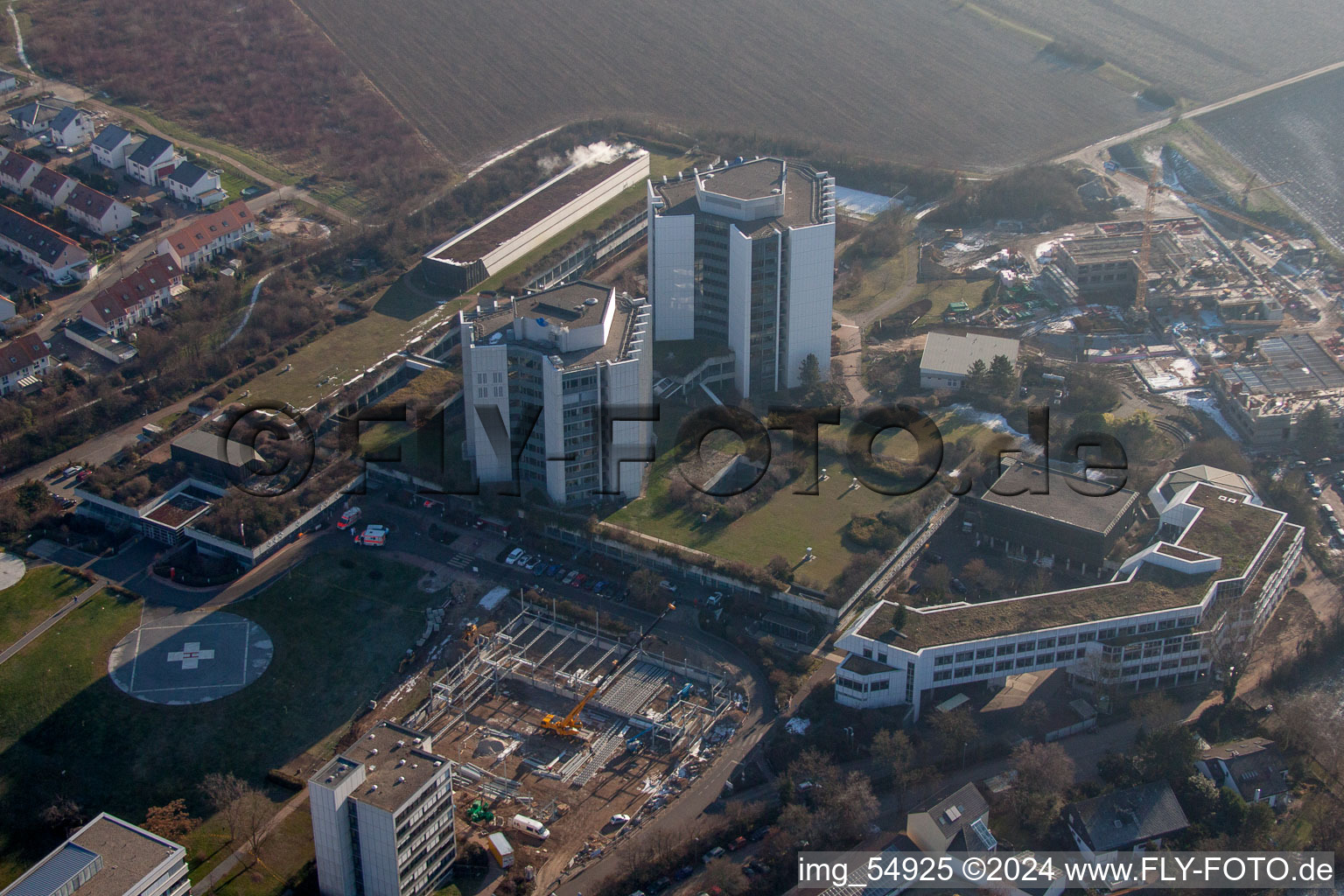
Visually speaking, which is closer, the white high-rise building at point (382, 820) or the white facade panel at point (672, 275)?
the white high-rise building at point (382, 820)

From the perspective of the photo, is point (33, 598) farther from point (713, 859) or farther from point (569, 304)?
point (713, 859)

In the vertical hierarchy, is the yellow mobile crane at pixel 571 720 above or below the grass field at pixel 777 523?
below

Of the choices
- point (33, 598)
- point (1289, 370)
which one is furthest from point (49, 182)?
point (1289, 370)

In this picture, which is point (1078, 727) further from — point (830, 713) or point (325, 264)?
point (325, 264)

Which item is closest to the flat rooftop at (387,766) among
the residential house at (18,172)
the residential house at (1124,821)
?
the residential house at (1124,821)

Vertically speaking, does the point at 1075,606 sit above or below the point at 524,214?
below

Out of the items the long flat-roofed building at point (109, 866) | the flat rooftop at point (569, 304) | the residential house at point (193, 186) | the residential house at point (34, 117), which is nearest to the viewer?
the long flat-roofed building at point (109, 866)

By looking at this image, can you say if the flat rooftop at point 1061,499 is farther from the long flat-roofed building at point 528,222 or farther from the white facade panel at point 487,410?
the long flat-roofed building at point 528,222
